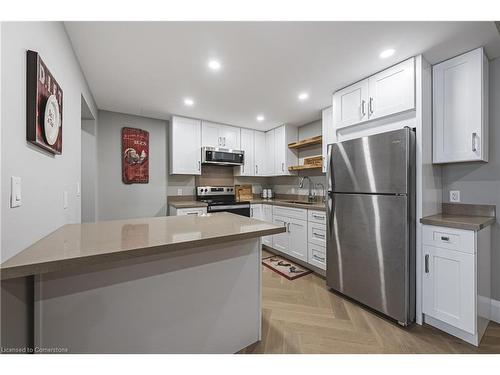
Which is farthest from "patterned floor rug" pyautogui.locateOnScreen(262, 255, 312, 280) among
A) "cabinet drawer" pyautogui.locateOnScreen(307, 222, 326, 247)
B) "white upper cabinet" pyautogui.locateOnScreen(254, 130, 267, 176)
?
"white upper cabinet" pyautogui.locateOnScreen(254, 130, 267, 176)

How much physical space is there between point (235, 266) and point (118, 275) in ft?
2.18

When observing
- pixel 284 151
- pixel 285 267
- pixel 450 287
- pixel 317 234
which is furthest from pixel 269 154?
pixel 450 287

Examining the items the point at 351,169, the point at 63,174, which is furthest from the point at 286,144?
the point at 63,174

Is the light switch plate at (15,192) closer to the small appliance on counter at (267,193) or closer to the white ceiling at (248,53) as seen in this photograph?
the white ceiling at (248,53)

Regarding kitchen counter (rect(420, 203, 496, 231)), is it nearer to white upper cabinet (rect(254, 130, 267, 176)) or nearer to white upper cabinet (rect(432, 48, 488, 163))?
white upper cabinet (rect(432, 48, 488, 163))

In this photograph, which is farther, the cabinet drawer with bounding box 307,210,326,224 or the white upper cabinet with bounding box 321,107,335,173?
the white upper cabinet with bounding box 321,107,335,173

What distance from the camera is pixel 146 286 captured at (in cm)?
112

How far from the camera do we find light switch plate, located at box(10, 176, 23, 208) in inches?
33.3

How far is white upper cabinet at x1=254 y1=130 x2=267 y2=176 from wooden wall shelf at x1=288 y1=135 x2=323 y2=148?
65 centimetres

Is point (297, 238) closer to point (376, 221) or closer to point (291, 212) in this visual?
point (291, 212)

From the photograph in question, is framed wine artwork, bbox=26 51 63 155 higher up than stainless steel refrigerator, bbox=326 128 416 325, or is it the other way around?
framed wine artwork, bbox=26 51 63 155

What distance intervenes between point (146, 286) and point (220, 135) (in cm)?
308

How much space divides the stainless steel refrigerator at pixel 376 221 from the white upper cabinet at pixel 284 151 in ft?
5.03

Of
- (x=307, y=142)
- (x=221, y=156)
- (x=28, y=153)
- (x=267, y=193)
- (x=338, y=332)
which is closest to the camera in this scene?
(x=28, y=153)
